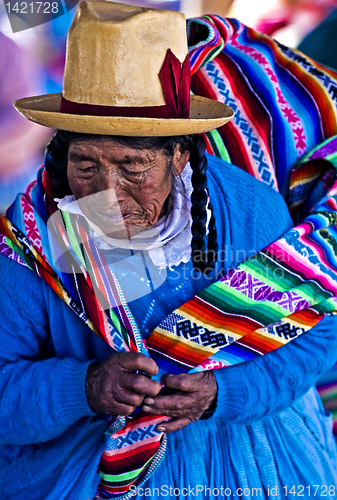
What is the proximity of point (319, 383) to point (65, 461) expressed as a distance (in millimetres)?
1319

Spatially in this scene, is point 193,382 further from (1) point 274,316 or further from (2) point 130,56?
(2) point 130,56

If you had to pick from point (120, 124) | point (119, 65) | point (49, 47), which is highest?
point (49, 47)

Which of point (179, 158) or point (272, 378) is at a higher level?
point (179, 158)

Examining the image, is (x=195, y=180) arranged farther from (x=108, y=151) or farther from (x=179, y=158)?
(x=108, y=151)

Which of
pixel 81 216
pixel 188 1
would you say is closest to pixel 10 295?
pixel 81 216

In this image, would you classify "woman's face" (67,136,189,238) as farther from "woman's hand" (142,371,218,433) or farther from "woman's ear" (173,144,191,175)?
"woman's hand" (142,371,218,433)

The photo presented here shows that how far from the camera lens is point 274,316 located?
1.33 metres

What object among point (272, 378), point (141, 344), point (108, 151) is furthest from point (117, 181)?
point (272, 378)

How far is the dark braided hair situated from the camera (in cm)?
116

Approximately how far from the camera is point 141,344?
1.26 meters

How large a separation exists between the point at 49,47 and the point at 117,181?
1.67 m

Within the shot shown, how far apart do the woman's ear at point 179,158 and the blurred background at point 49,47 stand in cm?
140

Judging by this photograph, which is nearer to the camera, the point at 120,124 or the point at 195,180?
the point at 120,124

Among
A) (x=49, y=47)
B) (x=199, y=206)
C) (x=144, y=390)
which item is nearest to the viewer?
(x=144, y=390)
